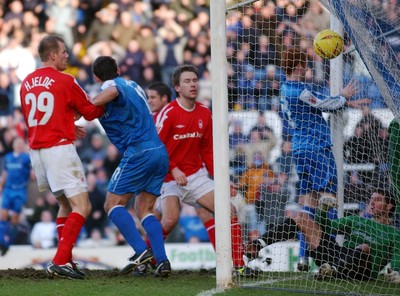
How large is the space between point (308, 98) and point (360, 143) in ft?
1.86

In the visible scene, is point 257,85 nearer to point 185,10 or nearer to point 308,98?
point 308,98

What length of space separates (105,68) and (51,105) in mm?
588

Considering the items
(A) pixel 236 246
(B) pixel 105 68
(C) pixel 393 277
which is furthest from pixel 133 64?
(C) pixel 393 277

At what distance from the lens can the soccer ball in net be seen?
6.98 m

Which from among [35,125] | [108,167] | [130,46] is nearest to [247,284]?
[35,125]

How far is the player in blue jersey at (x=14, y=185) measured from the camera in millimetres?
12297

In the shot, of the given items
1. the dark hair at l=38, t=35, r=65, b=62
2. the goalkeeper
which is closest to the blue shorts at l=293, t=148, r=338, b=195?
the goalkeeper

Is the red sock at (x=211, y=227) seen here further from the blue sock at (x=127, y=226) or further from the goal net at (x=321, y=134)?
the blue sock at (x=127, y=226)

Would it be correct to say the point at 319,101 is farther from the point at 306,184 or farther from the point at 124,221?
the point at 124,221

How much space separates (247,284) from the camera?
265 inches

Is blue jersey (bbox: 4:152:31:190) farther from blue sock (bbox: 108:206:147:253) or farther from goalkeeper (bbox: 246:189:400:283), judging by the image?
goalkeeper (bbox: 246:189:400:283)

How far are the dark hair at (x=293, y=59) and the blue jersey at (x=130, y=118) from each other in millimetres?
1249

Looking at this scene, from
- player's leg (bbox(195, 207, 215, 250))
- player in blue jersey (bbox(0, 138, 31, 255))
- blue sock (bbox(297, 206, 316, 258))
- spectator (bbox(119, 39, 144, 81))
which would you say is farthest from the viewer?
spectator (bbox(119, 39, 144, 81))

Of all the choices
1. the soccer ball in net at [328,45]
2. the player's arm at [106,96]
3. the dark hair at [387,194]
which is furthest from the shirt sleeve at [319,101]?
the player's arm at [106,96]
